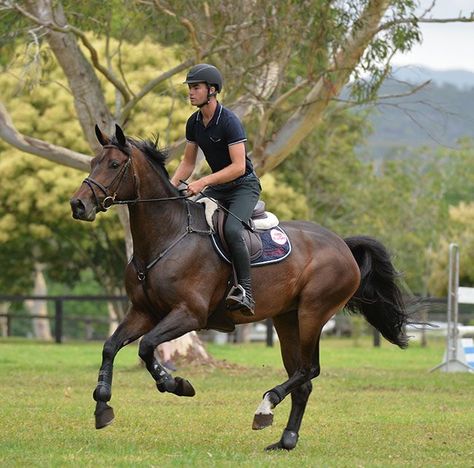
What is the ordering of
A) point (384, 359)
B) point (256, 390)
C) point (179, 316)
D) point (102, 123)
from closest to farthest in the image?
point (179, 316) < point (256, 390) < point (102, 123) < point (384, 359)

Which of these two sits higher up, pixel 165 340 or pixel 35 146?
pixel 35 146

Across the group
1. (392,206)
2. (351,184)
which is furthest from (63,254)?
(392,206)

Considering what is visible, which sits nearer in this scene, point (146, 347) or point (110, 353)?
point (146, 347)

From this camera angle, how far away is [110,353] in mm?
9633

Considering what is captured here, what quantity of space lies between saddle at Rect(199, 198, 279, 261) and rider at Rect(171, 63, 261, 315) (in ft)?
0.25

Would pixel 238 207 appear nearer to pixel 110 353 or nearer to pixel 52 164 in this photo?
pixel 110 353

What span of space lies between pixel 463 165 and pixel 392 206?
1786 centimetres

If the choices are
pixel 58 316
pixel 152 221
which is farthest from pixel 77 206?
pixel 58 316

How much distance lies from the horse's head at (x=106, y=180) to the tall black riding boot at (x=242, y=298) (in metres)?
A: 1.20

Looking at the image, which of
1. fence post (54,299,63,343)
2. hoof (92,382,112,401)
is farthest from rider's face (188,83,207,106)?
fence post (54,299,63,343)

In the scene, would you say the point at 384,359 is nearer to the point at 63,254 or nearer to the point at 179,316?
the point at 63,254

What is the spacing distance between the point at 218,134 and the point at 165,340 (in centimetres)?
187

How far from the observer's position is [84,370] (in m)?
21.5

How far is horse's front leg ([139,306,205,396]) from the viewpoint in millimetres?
9523
